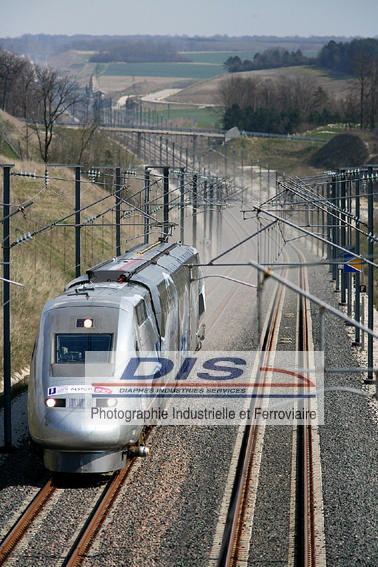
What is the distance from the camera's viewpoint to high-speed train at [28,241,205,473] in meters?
11.6

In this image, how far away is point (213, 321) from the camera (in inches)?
1110

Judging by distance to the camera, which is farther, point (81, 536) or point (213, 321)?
point (213, 321)

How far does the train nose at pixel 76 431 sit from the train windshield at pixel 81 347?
3.49 feet

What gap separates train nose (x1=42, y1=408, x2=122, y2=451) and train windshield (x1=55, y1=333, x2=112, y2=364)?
3.49 ft

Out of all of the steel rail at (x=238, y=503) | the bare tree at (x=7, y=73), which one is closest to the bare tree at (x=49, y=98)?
the bare tree at (x=7, y=73)

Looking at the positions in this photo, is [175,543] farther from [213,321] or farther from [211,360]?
[213,321]

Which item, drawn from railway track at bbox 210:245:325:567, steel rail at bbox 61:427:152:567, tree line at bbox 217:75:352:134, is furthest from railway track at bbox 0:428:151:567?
tree line at bbox 217:75:352:134

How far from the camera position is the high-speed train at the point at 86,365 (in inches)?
457

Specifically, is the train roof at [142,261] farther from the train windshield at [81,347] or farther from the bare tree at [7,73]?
the bare tree at [7,73]

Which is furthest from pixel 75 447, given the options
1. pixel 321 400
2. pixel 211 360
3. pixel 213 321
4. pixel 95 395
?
pixel 213 321

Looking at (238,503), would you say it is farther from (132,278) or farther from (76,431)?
(132,278)

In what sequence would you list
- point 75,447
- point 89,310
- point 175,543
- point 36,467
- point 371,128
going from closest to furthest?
1. point 175,543
2. point 75,447
3. point 89,310
4. point 36,467
5. point 371,128

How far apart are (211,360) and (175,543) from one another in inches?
422

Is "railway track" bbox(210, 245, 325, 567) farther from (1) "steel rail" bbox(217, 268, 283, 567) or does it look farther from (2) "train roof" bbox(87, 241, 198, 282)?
(2) "train roof" bbox(87, 241, 198, 282)
